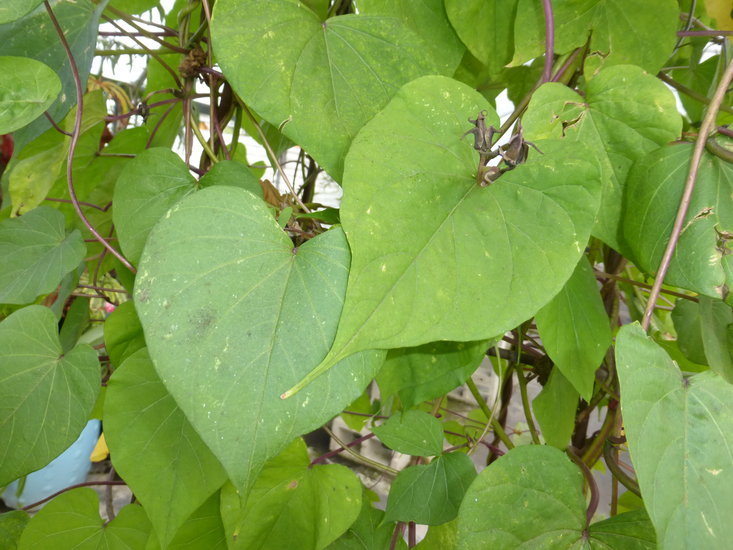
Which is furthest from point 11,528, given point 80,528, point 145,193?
point 145,193

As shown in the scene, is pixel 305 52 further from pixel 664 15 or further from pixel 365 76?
pixel 664 15

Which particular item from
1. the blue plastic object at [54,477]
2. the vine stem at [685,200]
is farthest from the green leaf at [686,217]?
the blue plastic object at [54,477]

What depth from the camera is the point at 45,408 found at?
339mm

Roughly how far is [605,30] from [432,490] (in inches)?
13.6

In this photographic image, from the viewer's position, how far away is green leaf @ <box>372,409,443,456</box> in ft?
1.29

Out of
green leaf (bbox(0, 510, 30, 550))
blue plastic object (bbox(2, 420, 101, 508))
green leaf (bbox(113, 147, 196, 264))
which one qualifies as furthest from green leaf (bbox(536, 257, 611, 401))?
blue plastic object (bbox(2, 420, 101, 508))

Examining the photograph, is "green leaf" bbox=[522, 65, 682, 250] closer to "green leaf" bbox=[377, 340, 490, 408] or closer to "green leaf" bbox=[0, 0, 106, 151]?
"green leaf" bbox=[377, 340, 490, 408]

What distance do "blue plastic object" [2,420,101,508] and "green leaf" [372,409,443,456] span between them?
0.96 metres

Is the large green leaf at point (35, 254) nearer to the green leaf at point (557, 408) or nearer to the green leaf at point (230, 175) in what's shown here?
the green leaf at point (230, 175)

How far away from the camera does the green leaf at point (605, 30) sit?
1.15 ft

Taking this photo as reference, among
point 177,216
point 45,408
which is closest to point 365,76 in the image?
point 177,216

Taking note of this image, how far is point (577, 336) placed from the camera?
1.16ft

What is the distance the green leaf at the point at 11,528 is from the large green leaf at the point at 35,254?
0.74 ft

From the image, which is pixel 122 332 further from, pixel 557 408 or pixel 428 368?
pixel 557 408
